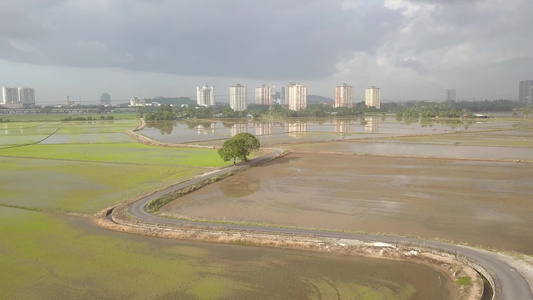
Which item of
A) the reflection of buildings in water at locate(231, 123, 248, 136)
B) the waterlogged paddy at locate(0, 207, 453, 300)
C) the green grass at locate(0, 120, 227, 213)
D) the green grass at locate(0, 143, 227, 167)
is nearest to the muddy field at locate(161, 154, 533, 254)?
the waterlogged paddy at locate(0, 207, 453, 300)

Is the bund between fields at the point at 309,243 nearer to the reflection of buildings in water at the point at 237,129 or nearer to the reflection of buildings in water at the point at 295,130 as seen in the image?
the reflection of buildings in water at the point at 295,130

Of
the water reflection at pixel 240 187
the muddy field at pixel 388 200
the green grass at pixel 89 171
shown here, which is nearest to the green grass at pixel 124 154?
the green grass at pixel 89 171

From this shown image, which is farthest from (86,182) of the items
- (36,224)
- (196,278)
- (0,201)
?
(196,278)

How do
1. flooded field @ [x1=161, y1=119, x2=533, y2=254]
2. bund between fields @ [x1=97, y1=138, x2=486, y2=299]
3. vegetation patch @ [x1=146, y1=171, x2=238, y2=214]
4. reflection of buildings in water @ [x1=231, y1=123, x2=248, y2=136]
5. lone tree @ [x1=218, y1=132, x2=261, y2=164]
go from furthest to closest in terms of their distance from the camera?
reflection of buildings in water @ [x1=231, y1=123, x2=248, y2=136], lone tree @ [x1=218, y1=132, x2=261, y2=164], vegetation patch @ [x1=146, y1=171, x2=238, y2=214], flooded field @ [x1=161, y1=119, x2=533, y2=254], bund between fields @ [x1=97, y1=138, x2=486, y2=299]

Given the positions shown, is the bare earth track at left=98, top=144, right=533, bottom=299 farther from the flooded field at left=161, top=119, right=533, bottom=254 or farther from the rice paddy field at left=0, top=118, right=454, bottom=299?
the flooded field at left=161, top=119, right=533, bottom=254

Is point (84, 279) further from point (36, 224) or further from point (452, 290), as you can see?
point (452, 290)

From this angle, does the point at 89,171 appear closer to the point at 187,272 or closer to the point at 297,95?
the point at 187,272

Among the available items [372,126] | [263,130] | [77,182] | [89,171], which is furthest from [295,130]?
[77,182]

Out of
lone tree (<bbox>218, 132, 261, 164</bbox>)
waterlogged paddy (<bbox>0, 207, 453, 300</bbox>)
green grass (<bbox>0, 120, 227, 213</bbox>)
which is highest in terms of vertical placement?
lone tree (<bbox>218, 132, 261, 164</bbox>)
